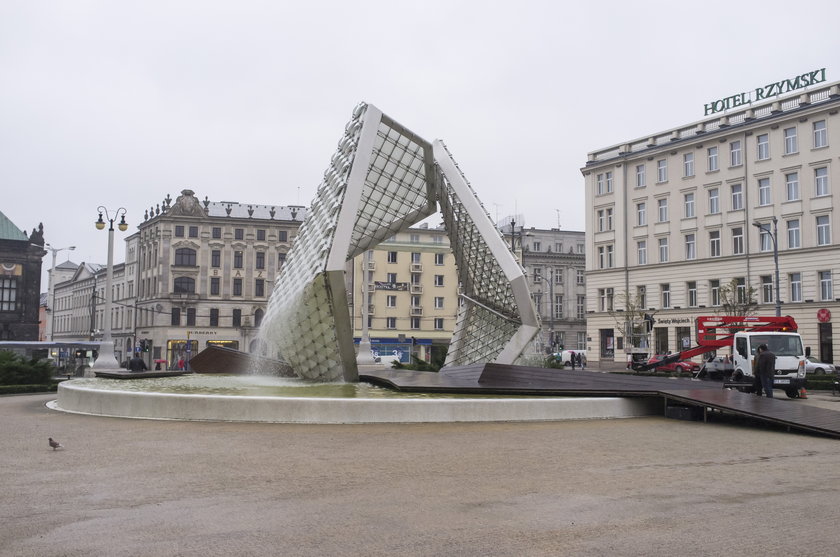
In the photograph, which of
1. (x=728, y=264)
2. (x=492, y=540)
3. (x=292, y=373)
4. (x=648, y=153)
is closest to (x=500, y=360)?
(x=292, y=373)

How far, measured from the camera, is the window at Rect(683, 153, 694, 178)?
67.4 m

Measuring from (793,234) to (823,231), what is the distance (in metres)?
2.35

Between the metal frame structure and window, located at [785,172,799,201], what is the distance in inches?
1464

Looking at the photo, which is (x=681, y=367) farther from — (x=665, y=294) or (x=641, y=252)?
(x=641, y=252)

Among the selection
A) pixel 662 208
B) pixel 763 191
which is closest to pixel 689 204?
pixel 662 208

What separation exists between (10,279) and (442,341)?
47.1 meters

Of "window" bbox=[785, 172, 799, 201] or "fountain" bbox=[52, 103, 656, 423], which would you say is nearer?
"fountain" bbox=[52, 103, 656, 423]

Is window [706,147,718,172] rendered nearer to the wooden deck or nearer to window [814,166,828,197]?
window [814,166,828,197]

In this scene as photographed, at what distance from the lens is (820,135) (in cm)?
5750

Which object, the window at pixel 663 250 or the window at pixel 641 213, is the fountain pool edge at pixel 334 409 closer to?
the window at pixel 663 250

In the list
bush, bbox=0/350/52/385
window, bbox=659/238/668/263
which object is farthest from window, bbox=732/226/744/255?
bush, bbox=0/350/52/385

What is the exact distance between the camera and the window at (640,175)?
235 feet

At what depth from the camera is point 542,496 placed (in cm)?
835

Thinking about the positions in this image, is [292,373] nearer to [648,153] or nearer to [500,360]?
[500,360]
